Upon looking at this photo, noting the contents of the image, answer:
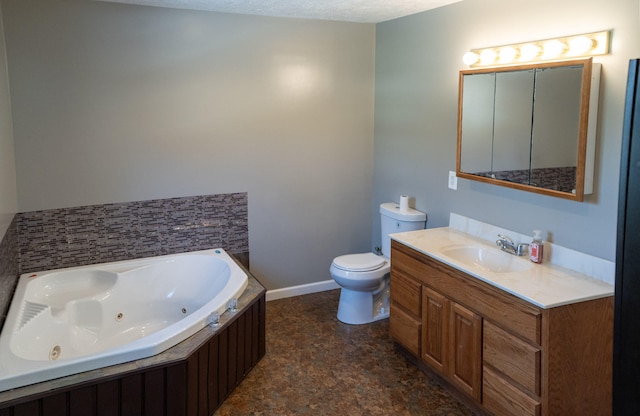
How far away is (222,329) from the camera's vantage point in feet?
9.27

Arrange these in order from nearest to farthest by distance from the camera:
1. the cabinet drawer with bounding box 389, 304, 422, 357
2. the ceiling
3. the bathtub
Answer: the bathtub < the cabinet drawer with bounding box 389, 304, 422, 357 < the ceiling

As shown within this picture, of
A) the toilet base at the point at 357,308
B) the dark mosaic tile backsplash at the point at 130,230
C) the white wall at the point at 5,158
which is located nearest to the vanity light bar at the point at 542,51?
the toilet base at the point at 357,308

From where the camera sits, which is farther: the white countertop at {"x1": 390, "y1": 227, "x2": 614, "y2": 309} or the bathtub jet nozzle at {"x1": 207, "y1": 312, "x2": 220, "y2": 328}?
the bathtub jet nozzle at {"x1": 207, "y1": 312, "x2": 220, "y2": 328}

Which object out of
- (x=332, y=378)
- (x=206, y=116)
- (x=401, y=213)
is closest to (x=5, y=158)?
(x=206, y=116)

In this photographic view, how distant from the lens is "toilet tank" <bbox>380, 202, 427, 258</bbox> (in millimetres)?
3887

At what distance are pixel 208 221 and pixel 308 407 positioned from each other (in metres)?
1.75

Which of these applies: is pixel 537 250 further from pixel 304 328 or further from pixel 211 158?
pixel 211 158

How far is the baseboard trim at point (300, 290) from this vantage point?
14.5 ft

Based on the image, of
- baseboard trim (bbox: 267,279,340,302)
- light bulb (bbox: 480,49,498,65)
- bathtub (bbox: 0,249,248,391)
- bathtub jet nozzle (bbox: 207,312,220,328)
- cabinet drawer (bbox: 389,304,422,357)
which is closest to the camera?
bathtub (bbox: 0,249,248,391)

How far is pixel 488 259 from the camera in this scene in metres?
3.04

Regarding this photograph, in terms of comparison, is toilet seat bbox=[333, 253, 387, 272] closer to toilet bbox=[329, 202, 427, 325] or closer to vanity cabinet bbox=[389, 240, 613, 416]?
toilet bbox=[329, 202, 427, 325]

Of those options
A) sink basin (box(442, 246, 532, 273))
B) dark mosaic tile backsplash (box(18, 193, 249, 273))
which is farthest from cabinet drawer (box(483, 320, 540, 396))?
dark mosaic tile backsplash (box(18, 193, 249, 273))

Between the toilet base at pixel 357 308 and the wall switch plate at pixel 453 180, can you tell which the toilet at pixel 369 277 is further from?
the wall switch plate at pixel 453 180

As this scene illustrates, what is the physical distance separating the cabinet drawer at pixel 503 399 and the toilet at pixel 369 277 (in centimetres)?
132
